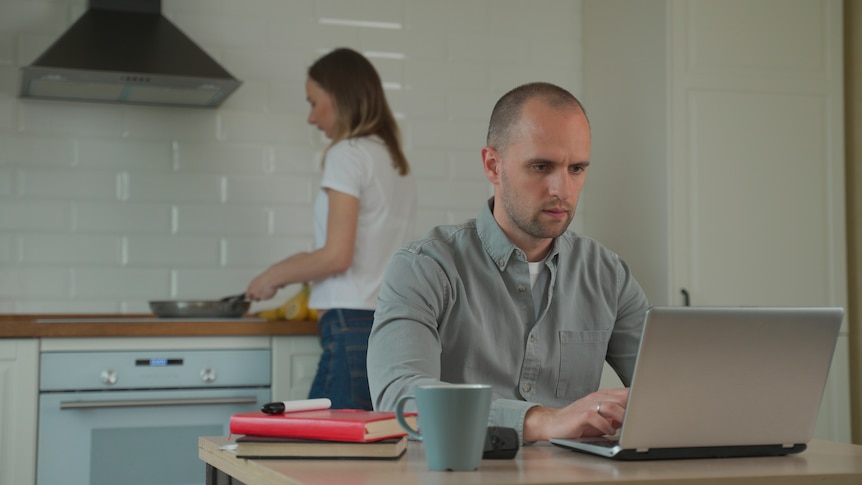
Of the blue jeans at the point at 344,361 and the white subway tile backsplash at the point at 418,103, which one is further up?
the white subway tile backsplash at the point at 418,103

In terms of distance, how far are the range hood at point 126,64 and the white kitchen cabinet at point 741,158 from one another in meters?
1.40

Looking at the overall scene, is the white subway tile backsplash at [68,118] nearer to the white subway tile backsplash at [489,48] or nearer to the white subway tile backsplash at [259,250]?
the white subway tile backsplash at [259,250]

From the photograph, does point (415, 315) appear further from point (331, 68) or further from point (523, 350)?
point (331, 68)

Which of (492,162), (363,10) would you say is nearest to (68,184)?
(363,10)

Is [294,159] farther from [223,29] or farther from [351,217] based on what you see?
[351,217]

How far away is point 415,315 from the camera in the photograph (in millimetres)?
1746

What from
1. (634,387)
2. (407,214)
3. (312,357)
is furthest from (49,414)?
(634,387)

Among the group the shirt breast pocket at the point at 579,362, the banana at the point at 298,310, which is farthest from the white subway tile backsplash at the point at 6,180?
the shirt breast pocket at the point at 579,362

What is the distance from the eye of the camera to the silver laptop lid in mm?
1268

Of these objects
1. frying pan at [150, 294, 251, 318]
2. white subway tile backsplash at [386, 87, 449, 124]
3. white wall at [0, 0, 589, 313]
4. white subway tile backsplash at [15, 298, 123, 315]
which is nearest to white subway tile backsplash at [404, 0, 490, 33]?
white wall at [0, 0, 589, 313]

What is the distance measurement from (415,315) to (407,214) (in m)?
1.46

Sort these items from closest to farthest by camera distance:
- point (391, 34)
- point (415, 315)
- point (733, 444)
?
point (733, 444) < point (415, 315) < point (391, 34)

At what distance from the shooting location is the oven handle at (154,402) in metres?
2.99

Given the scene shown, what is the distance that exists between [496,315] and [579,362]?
17 centimetres
